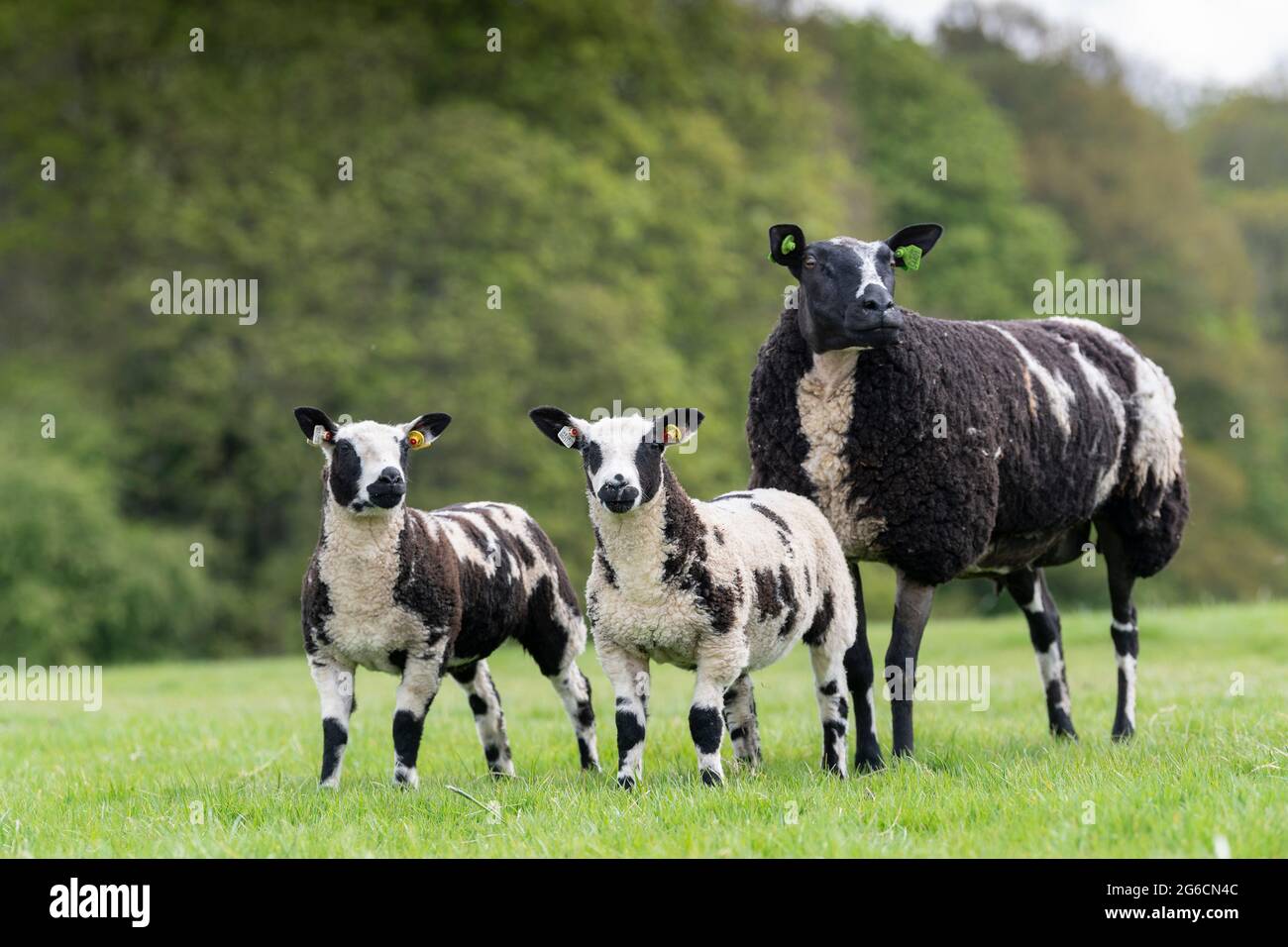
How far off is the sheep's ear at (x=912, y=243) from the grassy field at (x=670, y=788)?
2723 millimetres

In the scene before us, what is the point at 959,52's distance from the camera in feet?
147

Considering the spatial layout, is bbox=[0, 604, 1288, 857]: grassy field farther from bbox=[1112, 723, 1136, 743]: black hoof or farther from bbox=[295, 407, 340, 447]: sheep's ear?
bbox=[295, 407, 340, 447]: sheep's ear

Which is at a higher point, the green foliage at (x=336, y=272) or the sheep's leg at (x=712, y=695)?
the green foliage at (x=336, y=272)

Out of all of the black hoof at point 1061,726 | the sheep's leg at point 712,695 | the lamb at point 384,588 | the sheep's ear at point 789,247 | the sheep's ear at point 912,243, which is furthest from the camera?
the black hoof at point 1061,726

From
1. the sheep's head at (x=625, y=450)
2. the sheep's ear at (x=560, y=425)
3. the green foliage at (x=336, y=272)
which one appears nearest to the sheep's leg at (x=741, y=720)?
the sheep's head at (x=625, y=450)

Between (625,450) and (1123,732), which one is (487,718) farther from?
(1123,732)

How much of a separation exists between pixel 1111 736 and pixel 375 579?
5046 millimetres

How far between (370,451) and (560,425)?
40.5 inches

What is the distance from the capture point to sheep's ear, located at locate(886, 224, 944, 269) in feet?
29.6

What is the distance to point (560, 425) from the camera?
799cm

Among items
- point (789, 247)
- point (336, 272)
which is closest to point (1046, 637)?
point (789, 247)

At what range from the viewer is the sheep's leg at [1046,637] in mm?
10359

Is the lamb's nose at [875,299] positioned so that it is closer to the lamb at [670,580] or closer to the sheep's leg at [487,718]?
the lamb at [670,580]

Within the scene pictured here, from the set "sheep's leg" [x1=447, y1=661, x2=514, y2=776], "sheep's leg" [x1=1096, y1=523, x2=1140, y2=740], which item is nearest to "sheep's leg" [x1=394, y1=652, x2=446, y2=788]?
"sheep's leg" [x1=447, y1=661, x2=514, y2=776]
